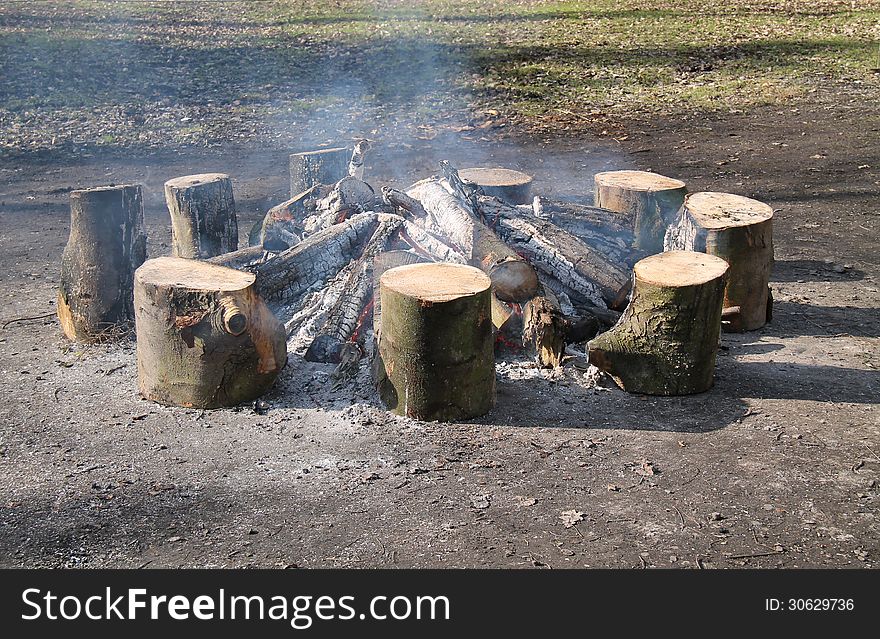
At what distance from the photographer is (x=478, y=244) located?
5.48 m

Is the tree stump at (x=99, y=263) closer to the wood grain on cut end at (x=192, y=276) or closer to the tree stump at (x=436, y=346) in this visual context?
the wood grain on cut end at (x=192, y=276)

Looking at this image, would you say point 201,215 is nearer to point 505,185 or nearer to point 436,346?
point 505,185

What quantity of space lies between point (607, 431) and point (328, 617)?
1.85 metres

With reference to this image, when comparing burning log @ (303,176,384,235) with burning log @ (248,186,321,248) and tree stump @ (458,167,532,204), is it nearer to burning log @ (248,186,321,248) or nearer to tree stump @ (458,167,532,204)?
burning log @ (248,186,321,248)

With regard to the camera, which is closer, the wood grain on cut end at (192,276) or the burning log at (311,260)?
the wood grain on cut end at (192,276)

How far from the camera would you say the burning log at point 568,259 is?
579cm

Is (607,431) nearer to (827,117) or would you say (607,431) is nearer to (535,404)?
(535,404)

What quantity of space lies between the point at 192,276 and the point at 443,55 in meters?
11.9

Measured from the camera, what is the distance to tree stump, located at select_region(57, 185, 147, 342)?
5.54 meters

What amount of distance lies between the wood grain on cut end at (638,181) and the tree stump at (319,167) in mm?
2138

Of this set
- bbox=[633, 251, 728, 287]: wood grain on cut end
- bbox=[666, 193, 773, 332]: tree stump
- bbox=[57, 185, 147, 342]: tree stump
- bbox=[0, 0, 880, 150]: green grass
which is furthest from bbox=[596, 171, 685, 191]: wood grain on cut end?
bbox=[0, 0, 880, 150]: green grass

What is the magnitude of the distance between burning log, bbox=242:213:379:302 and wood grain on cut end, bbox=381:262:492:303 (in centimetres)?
111

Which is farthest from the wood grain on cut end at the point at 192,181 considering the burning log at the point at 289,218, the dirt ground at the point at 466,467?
the dirt ground at the point at 466,467

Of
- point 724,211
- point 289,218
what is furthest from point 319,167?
point 724,211
